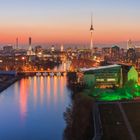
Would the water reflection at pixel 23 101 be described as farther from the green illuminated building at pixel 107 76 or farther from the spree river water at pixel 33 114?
the green illuminated building at pixel 107 76

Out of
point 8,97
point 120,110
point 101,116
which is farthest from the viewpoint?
point 8,97

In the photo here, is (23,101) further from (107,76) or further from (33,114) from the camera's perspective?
(107,76)

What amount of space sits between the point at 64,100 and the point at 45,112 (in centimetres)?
158

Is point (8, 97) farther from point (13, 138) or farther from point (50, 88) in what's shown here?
point (13, 138)

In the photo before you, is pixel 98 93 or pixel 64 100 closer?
pixel 98 93

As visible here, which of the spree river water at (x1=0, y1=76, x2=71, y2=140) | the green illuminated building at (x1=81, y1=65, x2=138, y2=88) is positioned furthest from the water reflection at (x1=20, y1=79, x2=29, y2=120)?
the green illuminated building at (x1=81, y1=65, x2=138, y2=88)

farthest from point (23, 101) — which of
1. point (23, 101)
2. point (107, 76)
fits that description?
point (107, 76)

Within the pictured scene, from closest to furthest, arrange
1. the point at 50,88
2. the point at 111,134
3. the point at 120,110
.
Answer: the point at 111,134 → the point at 120,110 → the point at 50,88

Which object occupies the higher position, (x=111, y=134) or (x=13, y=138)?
(x=111, y=134)

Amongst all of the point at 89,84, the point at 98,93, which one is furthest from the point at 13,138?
the point at 89,84

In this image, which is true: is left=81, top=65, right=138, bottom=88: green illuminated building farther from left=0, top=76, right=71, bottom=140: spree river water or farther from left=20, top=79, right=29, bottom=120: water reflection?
left=20, top=79, right=29, bottom=120: water reflection

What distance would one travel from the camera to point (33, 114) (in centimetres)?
744

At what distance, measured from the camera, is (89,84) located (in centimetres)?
1069

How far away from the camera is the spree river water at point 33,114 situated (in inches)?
231
